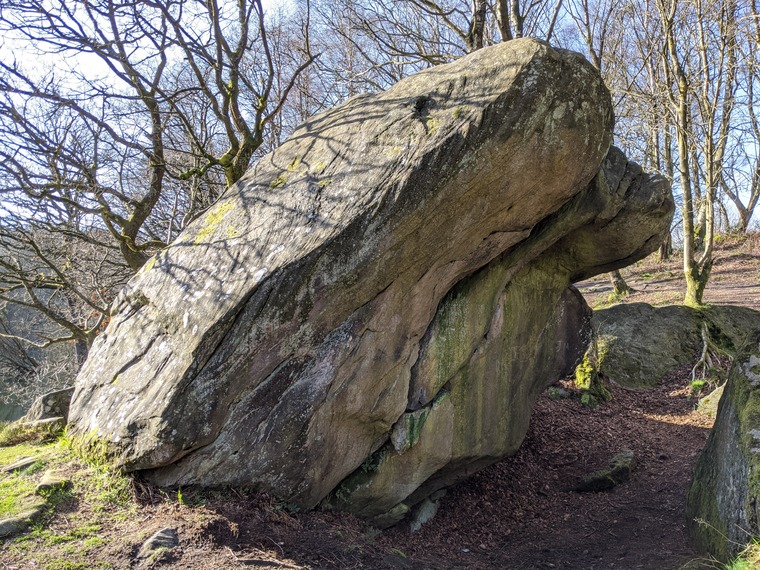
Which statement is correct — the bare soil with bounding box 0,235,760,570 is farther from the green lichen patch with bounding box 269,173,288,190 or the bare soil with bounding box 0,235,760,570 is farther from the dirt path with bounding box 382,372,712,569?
the green lichen patch with bounding box 269,173,288,190

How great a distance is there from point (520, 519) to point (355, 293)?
12.7 feet

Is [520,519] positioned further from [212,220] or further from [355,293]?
[212,220]

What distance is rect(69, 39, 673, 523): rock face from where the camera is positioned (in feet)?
16.4

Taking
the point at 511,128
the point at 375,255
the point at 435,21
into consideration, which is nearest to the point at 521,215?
the point at 511,128

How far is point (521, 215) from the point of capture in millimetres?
6062

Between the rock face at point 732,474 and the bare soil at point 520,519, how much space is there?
1.03ft

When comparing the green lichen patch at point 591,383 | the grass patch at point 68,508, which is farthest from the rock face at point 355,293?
the green lichen patch at point 591,383

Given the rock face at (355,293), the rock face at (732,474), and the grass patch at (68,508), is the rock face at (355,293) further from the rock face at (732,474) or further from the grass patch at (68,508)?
the rock face at (732,474)

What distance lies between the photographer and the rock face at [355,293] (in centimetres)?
501

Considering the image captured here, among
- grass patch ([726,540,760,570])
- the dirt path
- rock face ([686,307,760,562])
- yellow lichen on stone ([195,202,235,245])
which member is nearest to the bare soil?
the dirt path

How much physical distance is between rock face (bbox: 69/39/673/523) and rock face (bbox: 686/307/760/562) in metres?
2.34

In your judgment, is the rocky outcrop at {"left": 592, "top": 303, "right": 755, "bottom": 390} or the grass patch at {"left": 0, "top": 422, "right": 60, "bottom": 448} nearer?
the grass patch at {"left": 0, "top": 422, "right": 60, "bottom": 448}

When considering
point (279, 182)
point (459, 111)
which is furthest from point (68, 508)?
point (459, 111)

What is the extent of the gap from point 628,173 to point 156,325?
18.6ft
